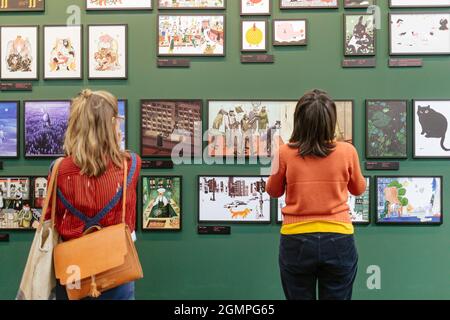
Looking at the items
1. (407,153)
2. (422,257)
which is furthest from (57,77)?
(422,257)

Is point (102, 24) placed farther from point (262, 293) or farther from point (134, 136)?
point (262, 293)

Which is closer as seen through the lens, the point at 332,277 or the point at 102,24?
the point at 332,277

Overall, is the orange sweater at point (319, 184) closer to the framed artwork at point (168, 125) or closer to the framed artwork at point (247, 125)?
the framed artwork at point (247, 125)

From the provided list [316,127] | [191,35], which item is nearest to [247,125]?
[191,35]

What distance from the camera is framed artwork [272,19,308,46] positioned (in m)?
3.32

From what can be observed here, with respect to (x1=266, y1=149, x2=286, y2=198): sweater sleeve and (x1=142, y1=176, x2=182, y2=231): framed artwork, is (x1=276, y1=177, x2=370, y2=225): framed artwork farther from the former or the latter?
(x1=266, y1=149, x2=286, y2=198): sweater sleeve

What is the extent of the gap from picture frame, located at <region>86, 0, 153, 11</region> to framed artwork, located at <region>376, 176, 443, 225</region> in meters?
2.27

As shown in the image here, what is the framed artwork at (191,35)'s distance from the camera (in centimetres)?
334

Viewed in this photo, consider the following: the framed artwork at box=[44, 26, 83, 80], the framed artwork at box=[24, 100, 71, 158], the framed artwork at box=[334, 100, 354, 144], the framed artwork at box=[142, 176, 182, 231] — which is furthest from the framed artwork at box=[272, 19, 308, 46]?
the framed artwork at box=[24, 100, 71, 158]

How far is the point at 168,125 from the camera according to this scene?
11.0ft

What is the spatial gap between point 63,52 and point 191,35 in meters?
1.02

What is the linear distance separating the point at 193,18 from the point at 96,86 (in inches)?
36.8

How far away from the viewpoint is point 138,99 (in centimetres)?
337

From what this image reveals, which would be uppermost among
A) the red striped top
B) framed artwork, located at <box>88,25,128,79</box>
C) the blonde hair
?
framed artwork, located at <box>88,25,128,79</box>
